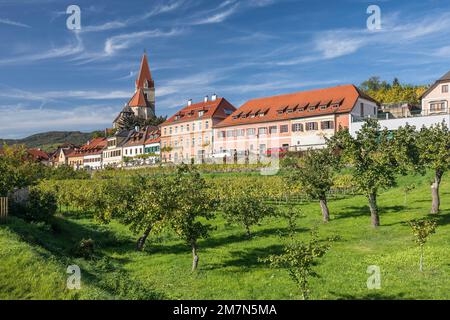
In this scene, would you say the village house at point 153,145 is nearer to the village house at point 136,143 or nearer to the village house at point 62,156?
the village house at point 136,143

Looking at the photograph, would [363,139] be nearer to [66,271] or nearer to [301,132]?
[66,271]

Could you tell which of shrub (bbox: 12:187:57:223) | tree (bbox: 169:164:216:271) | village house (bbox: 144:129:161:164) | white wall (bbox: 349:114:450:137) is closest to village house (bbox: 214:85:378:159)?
white wall (bbox: 349:114:450:137)

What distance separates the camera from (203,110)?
303 feet

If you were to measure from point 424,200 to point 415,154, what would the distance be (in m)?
8.28

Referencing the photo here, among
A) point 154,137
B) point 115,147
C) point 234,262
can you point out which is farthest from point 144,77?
point 234,262

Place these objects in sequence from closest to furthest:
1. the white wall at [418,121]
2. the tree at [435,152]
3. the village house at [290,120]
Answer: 1. the tree at [435,152]
2. the white wall at [418,121]
3. the village house at [290,120]

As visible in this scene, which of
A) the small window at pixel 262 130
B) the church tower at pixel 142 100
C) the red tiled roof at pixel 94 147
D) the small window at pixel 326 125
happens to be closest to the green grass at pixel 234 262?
the small window at pixel 326 125

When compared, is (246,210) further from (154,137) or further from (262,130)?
(154,137)

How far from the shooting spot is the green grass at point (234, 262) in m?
17.2

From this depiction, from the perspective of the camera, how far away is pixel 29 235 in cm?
2497

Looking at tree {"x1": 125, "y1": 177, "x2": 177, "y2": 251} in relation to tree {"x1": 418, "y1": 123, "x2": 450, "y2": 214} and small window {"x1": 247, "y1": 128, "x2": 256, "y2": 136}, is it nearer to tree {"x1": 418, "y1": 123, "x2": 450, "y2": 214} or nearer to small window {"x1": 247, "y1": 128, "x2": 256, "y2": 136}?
tree {"x1": 418, "y1": 123, "x2": 450, "y2": 214}

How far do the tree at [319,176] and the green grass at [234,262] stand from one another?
6.67 ft

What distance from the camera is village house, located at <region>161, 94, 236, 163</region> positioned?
8956cm
